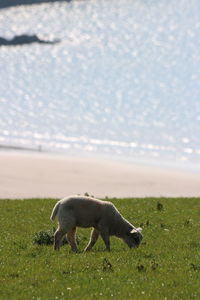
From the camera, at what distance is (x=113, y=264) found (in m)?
20.7

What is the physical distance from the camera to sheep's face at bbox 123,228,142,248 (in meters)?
23.3

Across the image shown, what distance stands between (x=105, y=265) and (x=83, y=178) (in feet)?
102

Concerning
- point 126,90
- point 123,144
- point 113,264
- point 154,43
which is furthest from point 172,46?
point 113,264

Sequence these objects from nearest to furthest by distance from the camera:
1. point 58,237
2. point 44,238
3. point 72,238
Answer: point 58,237 → point 72,238 → point 44,238

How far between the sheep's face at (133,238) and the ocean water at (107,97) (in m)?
40.2

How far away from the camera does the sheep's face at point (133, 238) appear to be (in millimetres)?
23328

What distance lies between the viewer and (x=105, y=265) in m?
20.3

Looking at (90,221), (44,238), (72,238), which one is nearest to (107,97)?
(44,238)

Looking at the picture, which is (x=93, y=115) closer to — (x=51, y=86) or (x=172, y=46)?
(x=51, y=86)

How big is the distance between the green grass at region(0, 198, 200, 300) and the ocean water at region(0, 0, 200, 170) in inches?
1444

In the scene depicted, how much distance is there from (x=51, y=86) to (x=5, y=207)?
99.3 m

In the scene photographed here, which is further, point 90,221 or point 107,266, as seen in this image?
point 90,221

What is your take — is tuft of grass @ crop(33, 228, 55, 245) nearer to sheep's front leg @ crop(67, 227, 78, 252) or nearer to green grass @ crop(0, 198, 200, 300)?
green grass @ crop(0, 198, 200, 300)

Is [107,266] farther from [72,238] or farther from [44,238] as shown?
[44,238]
